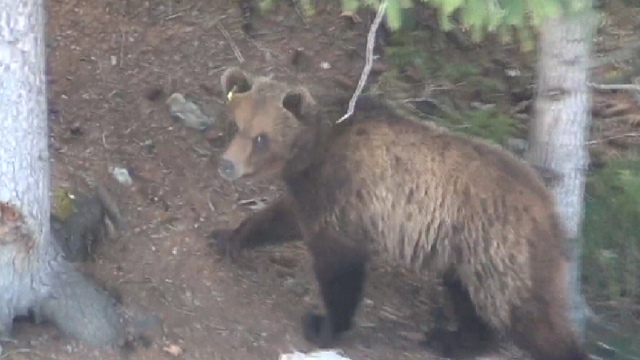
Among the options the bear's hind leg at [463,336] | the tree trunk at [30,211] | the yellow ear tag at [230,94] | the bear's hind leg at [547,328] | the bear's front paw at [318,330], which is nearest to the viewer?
the tree trunk at [30,211]

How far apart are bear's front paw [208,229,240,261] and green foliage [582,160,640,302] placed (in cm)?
213

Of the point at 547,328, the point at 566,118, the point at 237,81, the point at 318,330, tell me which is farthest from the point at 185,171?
the point at 547,328

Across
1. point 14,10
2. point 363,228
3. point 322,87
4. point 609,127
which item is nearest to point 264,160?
point 363,228

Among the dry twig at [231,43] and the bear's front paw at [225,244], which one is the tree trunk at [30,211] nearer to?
the bear's front paw at [225,244]

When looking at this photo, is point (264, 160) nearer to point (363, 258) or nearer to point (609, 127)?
point (363, 258)

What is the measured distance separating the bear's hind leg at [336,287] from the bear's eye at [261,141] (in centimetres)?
61

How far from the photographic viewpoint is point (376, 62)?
7.91m

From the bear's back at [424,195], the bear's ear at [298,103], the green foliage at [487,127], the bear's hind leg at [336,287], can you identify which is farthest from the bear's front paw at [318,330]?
the green foliage at [487,127]

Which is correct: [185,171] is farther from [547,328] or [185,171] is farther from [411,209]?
[547,328]

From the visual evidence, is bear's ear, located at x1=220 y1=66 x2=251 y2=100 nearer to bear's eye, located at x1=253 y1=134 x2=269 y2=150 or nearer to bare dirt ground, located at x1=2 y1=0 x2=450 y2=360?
bear's eye, located at x1=253 y1=134 x2=269 y2=150

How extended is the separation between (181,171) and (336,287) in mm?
1677

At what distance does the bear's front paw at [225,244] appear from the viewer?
239 inches

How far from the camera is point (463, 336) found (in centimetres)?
576

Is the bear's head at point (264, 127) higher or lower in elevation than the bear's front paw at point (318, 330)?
higher
